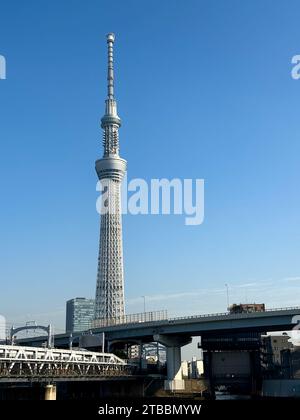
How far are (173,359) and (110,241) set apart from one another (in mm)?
81505

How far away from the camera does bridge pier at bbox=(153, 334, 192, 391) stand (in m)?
107

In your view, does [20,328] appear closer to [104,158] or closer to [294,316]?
[294,316]

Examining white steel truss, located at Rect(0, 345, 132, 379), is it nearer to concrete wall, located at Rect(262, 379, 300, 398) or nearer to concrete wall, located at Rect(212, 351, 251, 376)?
concrete wall, located at Rect(262, 379, 300, 398)

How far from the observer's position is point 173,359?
361 ft

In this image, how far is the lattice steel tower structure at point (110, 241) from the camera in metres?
180

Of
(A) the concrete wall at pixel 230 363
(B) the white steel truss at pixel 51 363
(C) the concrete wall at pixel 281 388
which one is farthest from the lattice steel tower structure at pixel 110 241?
(B) the white steel truss at pixel 51 363

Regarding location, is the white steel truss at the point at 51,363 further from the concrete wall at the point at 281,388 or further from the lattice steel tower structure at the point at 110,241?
the lattice steel tower structure at the point at 110,241

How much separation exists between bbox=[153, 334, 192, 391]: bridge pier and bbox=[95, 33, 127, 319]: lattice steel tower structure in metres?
64.6

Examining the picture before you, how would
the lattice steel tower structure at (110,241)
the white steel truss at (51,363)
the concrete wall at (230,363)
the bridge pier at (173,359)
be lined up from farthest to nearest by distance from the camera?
the lattice steel tower structure at (110,241) → the concrete wall at (230,363) → the bridge pier at (173,359) → the white steel truss at (51,363)

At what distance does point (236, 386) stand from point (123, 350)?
33.1 m

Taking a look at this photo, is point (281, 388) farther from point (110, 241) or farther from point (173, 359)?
point (110, 241)

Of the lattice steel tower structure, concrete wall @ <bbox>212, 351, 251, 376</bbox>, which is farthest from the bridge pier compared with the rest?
the lattice steel tower structure

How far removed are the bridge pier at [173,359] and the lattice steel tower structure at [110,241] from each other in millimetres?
64573
